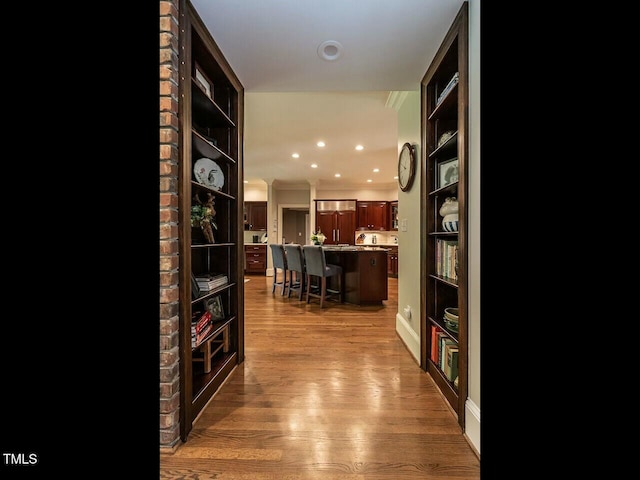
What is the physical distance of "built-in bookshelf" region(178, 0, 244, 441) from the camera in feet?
4.53

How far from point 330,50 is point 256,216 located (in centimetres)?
702

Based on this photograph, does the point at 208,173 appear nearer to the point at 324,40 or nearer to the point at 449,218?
the point at 324,40

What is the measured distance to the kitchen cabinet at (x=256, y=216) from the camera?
8430mm

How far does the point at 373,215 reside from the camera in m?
8.12

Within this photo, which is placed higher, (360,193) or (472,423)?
(360,193)

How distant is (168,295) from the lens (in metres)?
1.28

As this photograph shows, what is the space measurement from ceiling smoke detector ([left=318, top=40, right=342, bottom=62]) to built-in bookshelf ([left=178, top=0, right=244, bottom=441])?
62 centimetres

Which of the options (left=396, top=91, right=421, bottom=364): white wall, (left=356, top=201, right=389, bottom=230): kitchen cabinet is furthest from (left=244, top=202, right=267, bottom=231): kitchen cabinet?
(left=396, top=91, right=421, bottom=364): white wall

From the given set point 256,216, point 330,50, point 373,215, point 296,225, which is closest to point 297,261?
point 330,50

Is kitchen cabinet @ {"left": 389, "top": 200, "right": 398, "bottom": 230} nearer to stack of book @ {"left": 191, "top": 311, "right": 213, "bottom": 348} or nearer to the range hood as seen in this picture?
the range hood
